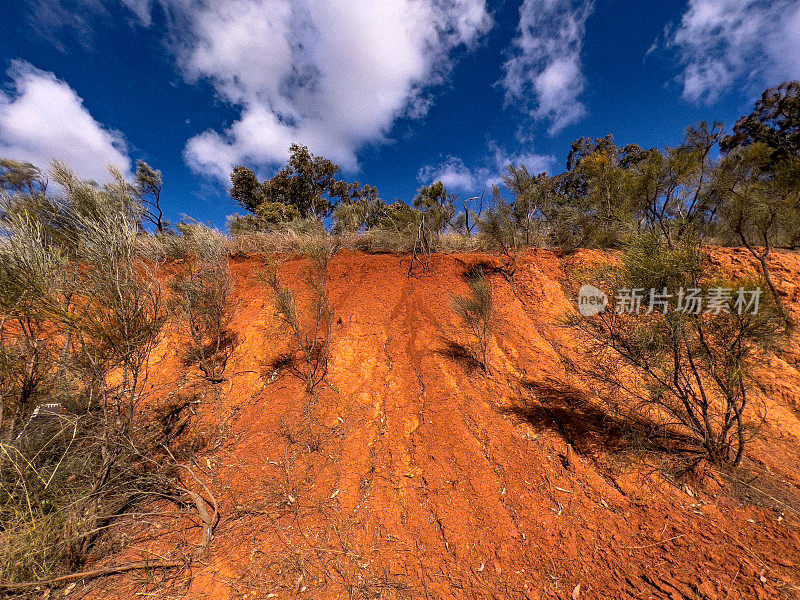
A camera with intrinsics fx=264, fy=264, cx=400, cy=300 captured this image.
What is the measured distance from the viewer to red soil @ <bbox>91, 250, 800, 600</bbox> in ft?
7.50

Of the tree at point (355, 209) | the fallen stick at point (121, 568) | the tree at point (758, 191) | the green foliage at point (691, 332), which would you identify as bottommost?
the fallen stick at point (121, 568)

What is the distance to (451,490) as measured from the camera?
310 centimetres

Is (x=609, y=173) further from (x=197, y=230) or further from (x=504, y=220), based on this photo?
(x=197, y=230)

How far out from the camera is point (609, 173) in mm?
8320

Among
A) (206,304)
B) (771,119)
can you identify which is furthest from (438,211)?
(771,119)

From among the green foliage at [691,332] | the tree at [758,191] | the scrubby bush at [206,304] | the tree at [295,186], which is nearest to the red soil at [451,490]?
the scrubby bush at [206,304]

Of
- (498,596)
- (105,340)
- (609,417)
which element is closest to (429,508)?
(498,596)

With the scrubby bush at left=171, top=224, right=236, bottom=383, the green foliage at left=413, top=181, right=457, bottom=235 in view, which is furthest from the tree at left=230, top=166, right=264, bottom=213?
the scrubby bush at left=171, top=224, right=236, bottom=383

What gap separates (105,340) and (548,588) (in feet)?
15.6

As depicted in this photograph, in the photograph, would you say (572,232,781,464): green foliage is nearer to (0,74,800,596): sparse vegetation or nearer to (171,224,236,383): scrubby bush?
(0,74,800,596): sparse vegetation

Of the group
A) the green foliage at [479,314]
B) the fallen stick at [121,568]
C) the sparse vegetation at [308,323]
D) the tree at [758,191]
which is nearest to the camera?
the fallen stick at [121,568]

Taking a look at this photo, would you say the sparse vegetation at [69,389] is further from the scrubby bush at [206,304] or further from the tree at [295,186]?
the tree at [295,186]

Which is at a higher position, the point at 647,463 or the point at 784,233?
the point at 784,233

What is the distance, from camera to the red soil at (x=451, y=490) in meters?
2.29
